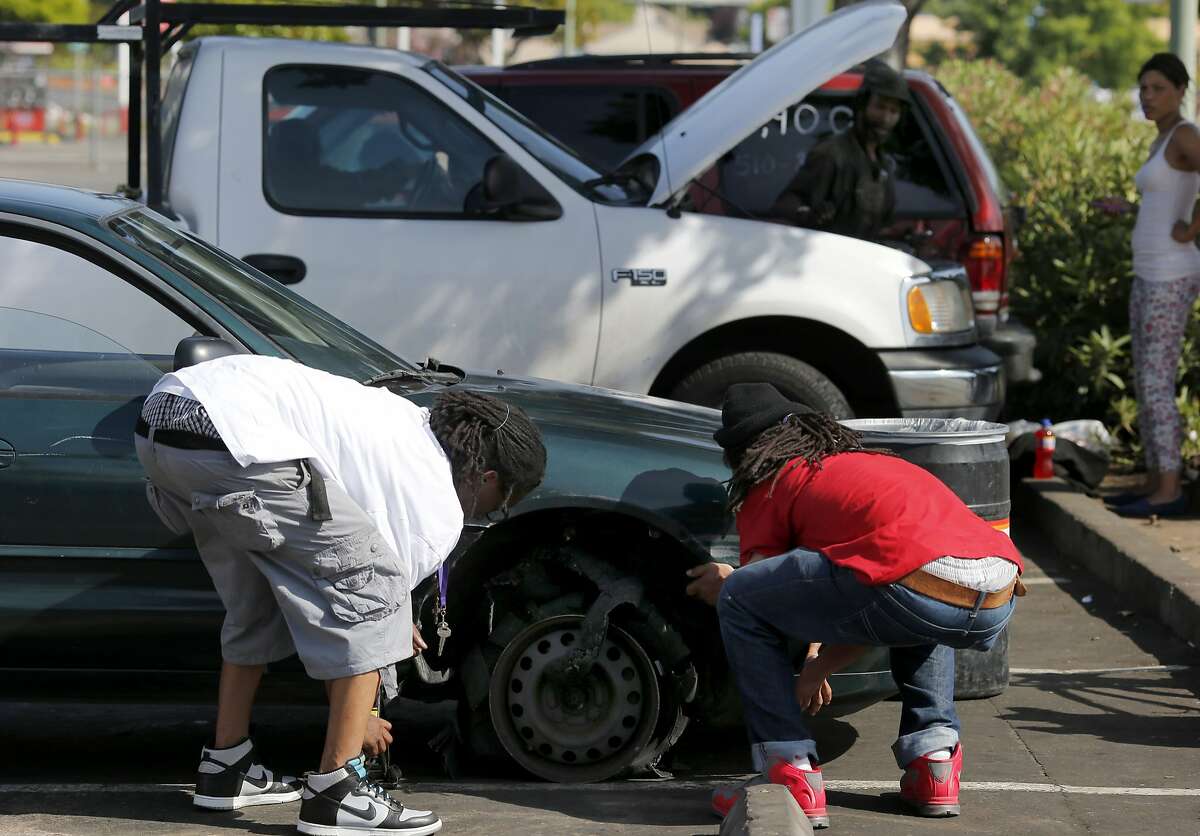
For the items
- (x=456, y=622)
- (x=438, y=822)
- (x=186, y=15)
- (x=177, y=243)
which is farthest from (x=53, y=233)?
(x=186, y=15)

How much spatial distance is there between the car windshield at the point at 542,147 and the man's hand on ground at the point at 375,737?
3.17 meters

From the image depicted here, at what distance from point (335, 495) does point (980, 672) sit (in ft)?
7.43

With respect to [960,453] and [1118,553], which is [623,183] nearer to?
[1118,553]

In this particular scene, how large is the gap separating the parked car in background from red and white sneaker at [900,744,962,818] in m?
0.29

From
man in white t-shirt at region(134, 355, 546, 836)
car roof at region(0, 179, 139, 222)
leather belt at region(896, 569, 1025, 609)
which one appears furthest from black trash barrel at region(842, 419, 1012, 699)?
car roof at region(0, 179, 139, 222)

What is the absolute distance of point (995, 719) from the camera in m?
5.26

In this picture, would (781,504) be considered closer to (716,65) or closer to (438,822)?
(438,822)

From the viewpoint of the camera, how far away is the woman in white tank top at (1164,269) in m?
7.54

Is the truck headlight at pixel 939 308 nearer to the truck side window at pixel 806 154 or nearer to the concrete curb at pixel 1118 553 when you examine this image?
the concrete curb at pixel 1118 553

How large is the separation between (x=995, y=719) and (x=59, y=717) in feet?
9.50

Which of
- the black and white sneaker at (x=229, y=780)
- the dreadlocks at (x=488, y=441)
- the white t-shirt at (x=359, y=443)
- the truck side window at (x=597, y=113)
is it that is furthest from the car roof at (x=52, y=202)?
the truck side window at (x=597, y=113)

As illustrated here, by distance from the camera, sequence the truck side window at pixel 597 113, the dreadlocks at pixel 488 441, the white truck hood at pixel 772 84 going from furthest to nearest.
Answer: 1. the truck side window at pixel 597 113
2. the white truck hood at pixel 772 84
3. the dreadlocks at pixel 488 441

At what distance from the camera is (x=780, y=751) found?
416 cm

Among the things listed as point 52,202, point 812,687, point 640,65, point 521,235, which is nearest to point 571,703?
point 812,687
